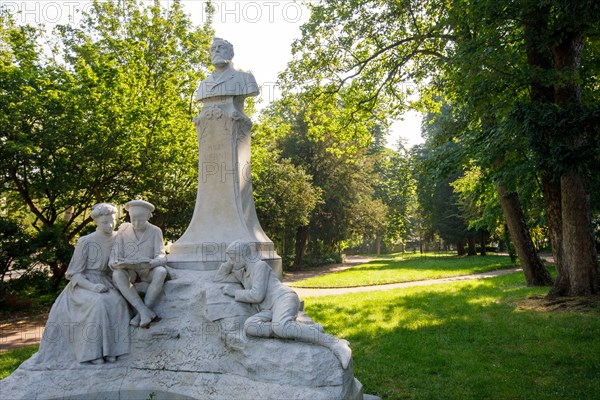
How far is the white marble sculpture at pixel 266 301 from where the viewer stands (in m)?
4.71

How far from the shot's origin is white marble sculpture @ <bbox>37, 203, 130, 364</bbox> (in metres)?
5.24

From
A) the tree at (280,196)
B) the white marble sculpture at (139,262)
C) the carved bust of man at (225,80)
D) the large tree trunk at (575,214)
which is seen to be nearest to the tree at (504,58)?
the large tree trunk at (575,214)

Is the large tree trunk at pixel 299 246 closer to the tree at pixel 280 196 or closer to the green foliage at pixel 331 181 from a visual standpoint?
the green foliage at pixel 331 181

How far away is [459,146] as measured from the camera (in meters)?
10.9

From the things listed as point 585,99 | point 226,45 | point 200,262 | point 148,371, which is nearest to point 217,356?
point 148,371

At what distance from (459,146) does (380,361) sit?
19.2ft

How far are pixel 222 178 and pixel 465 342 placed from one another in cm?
530

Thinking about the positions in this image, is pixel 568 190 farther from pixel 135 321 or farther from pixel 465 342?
pixel 135 321

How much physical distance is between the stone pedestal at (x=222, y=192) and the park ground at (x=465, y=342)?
2.58 metres

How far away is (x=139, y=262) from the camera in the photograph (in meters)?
5.49

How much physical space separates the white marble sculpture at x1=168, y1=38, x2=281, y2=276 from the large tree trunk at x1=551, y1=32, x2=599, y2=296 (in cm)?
689

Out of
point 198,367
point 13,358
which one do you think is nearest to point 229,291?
point 198,367

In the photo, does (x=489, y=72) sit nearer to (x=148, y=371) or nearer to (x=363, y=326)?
(x=363, y=326)

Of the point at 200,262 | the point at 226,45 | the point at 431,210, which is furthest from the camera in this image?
the point at 431,210
